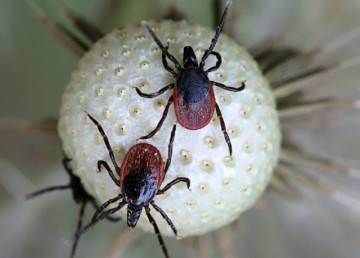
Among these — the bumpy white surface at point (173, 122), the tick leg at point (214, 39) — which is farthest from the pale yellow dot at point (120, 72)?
the tick leg at point (214, 39)

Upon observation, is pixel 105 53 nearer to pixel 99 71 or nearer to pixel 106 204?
pixel 99 71

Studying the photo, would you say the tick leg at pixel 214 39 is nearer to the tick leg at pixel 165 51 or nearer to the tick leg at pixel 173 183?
the tick leg at pixel 165 51

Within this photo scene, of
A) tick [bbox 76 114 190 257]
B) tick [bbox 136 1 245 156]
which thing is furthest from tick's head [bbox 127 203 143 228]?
tick [bbox 136 1 245 156]

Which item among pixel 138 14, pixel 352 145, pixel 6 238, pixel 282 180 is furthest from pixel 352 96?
pixel 6 238

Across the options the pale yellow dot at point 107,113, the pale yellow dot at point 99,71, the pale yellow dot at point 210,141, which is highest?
the pale yellow dot at point 99,71

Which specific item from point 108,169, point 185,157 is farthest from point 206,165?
point 108,169
